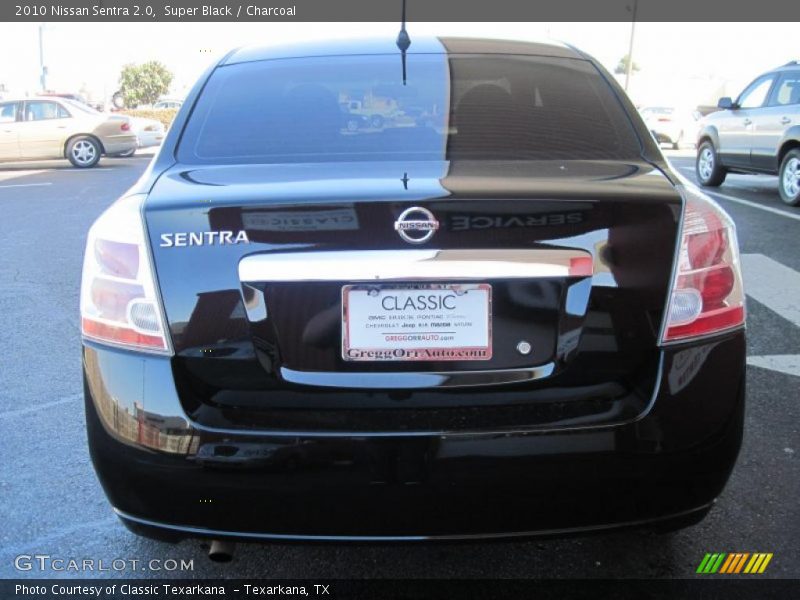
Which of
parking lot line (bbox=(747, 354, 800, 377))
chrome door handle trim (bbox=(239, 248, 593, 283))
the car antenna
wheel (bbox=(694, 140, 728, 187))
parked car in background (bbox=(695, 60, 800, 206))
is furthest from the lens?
wheel (bbox=(694, 140, 728, 187))

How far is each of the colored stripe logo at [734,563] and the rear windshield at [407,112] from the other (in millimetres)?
1272

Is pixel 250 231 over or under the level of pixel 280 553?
over

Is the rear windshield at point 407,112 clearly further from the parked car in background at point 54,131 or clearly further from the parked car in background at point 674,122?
the parked car in background at point 674,122

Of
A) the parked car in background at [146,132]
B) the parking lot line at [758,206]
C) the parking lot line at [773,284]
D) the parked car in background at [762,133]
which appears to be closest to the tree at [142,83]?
the parked car in background at [146,132]

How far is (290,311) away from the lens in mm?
1904

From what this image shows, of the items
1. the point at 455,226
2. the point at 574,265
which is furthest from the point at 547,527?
the point at 455,226

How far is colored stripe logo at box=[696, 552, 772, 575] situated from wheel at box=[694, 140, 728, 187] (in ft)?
34.6

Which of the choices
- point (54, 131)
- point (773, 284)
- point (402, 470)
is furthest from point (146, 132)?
point (402, 470)

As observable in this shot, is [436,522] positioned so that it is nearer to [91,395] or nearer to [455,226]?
[455,226]

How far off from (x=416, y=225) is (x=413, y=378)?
365 mm

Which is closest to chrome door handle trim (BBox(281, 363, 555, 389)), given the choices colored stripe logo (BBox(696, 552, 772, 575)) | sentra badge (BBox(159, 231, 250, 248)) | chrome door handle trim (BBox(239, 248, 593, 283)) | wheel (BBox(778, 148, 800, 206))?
chrome door handle trim (BBox(239, 248, 593, 283))

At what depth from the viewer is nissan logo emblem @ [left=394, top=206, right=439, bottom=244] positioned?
73.8 inches

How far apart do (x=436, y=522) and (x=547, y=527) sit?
0.90ft

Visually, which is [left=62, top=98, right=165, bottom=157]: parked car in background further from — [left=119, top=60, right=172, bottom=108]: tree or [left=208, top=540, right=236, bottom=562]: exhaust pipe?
[left=119, top=60, right=172, bottom=108]: tree
